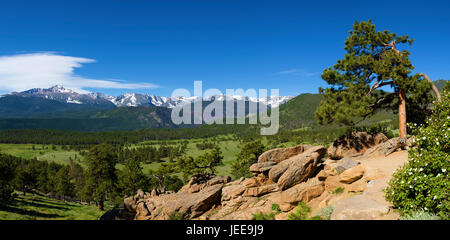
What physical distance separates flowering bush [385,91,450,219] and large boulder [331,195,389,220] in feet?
3.61

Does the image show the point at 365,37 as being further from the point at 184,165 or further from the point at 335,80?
the point at 184,165

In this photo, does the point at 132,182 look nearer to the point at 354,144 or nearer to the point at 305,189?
the point at 305,189

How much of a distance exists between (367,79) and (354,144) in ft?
30.2

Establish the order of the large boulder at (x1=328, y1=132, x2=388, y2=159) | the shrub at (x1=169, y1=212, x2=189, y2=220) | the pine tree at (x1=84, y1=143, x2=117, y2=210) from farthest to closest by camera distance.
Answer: the pine tree at (x1=84, y1=143, x2=117, y2=210), the shrub at (x1=169, y1=212, x2=189, y2=220), the large boulder at (x1=328, y1=132, x2=388, y2=159)

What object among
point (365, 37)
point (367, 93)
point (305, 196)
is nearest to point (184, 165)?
point (305, 196)

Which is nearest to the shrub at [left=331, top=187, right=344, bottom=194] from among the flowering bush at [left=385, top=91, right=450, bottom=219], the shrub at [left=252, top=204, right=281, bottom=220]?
the shrub at [left=252, top=204, right=281, bottom=220]

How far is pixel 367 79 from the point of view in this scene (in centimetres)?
3081

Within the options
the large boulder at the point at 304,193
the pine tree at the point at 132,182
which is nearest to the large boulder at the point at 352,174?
the large boulder at the point at 304,193

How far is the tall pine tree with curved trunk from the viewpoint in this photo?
28266 mm

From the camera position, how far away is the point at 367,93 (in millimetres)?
30531

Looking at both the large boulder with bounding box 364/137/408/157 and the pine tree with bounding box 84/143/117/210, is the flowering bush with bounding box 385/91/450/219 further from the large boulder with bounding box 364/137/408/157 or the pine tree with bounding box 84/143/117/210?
the pine tree with bounding box 84/143/117/210

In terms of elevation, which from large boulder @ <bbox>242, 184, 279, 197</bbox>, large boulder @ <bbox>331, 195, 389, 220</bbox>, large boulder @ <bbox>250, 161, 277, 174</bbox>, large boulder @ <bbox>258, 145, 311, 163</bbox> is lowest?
large boulder @ <bbox>242, 184, 279, 197</bbox>

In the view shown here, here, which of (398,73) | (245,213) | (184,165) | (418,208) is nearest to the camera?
(418,208)
